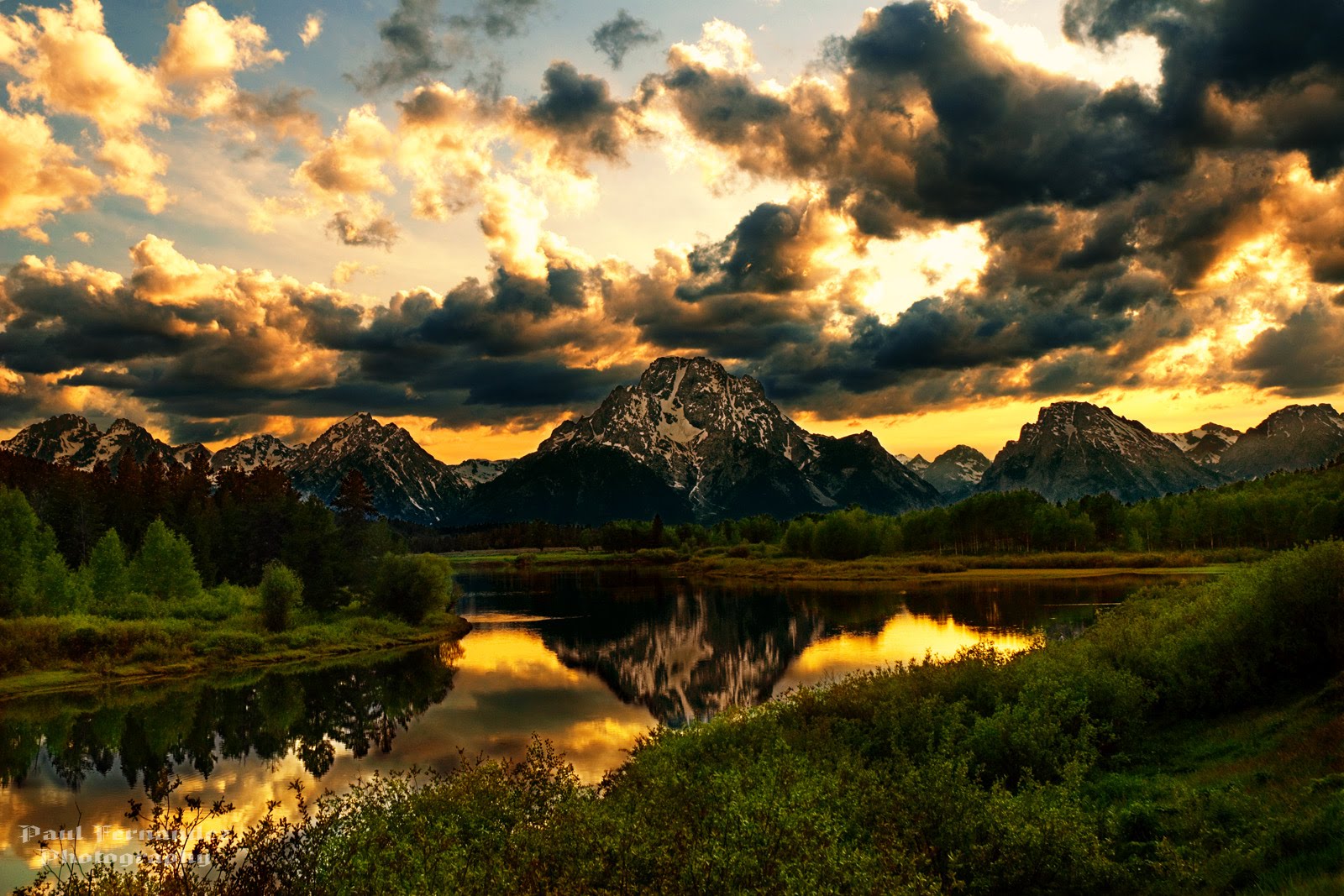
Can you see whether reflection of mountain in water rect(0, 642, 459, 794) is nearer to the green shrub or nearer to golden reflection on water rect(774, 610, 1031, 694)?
the green shrub

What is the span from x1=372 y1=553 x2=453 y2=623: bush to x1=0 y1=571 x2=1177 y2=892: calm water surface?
7677 mm

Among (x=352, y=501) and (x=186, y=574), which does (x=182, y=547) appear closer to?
(x=186, y=574)

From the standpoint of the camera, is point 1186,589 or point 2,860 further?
point 1186,589

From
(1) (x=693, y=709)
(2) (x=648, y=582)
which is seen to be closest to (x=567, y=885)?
(1) (x=693, y=709)

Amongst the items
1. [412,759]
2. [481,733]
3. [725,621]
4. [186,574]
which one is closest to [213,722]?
[412,759]

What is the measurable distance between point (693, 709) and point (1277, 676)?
3796 centimetres

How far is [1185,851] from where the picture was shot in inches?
733

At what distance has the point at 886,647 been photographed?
73938 millimetres

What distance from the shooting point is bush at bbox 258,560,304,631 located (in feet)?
287

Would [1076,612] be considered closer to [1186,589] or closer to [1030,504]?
[1186,589]

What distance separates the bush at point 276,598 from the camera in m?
87.6

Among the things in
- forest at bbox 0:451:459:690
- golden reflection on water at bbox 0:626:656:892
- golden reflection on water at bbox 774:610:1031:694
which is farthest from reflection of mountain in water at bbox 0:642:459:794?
golden reflection on water at bbox 774:610:1031:694

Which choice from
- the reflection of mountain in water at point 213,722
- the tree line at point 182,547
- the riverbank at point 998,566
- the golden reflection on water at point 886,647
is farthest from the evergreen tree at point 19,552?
the riverbank at point 998,566

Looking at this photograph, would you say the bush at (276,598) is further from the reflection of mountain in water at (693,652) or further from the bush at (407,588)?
the reflection of mountain in water at (693,652)
